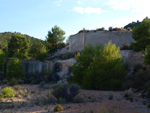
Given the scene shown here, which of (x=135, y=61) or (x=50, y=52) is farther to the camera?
(x=50, y=52)

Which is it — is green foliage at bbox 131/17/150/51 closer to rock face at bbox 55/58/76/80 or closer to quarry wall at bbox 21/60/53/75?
rock face at bbox 55/58/76/80

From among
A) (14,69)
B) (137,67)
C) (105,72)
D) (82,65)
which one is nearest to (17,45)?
(14,69)

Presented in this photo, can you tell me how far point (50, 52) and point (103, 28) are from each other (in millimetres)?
20734

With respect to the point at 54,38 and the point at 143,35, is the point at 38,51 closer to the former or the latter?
the point at 54,38

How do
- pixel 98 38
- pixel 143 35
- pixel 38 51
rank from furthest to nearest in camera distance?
pixel 38 51
pixel 98 38
pixel 143 35

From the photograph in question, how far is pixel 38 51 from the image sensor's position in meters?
48.2

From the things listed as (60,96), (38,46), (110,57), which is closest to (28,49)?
(38,46)

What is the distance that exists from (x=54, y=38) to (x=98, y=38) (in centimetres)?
1986

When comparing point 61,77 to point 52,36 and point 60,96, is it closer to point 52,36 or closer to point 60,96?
point 60,96

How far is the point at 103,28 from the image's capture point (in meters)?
40.3

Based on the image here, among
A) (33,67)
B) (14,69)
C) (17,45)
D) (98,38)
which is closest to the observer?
(14,69)

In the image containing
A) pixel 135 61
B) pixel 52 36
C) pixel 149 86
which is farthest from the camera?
pixel 52 36

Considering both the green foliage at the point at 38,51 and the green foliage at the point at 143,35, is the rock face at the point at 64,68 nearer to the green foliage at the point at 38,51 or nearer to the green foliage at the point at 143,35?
the green foliage at the point at 38,51

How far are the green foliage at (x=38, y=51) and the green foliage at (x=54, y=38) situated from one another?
5.90 m
